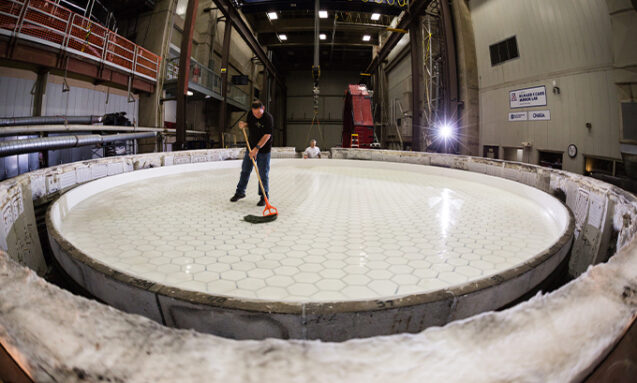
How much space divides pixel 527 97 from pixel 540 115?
56 centimetres

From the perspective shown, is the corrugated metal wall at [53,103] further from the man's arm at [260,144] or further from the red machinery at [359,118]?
the red machinery at [359,118]

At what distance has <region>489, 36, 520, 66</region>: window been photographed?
6613mm

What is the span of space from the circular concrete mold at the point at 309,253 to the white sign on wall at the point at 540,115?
3811mm

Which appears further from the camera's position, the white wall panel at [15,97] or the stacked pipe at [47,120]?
the white wall panel at [15,97]

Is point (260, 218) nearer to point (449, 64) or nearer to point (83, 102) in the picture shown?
point (449, 64)

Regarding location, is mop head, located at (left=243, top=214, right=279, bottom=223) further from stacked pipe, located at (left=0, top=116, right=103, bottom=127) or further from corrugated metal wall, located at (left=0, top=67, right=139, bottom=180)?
corrugated metal wall, located at (left=0, top=67, right=139, bottom=180)

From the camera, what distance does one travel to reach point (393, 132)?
13.9 meters

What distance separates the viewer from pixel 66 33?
5645 millimetres

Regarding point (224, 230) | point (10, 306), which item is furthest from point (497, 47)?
point (10, 306)

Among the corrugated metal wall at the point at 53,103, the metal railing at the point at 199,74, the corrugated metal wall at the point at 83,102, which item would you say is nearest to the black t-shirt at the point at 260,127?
the corrugated metal wall at the point at 53,103

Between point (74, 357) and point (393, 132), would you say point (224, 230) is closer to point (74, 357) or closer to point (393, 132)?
point (74, 357)

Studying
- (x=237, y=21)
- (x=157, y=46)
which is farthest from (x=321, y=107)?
(x=157, y=46)

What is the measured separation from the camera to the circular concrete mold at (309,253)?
0.97 m

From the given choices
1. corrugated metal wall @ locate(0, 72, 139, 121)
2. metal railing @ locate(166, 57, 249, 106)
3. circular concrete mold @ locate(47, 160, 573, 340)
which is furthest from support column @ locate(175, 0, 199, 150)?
circular concrete mold @ locate(47, 160, 573, 340)
